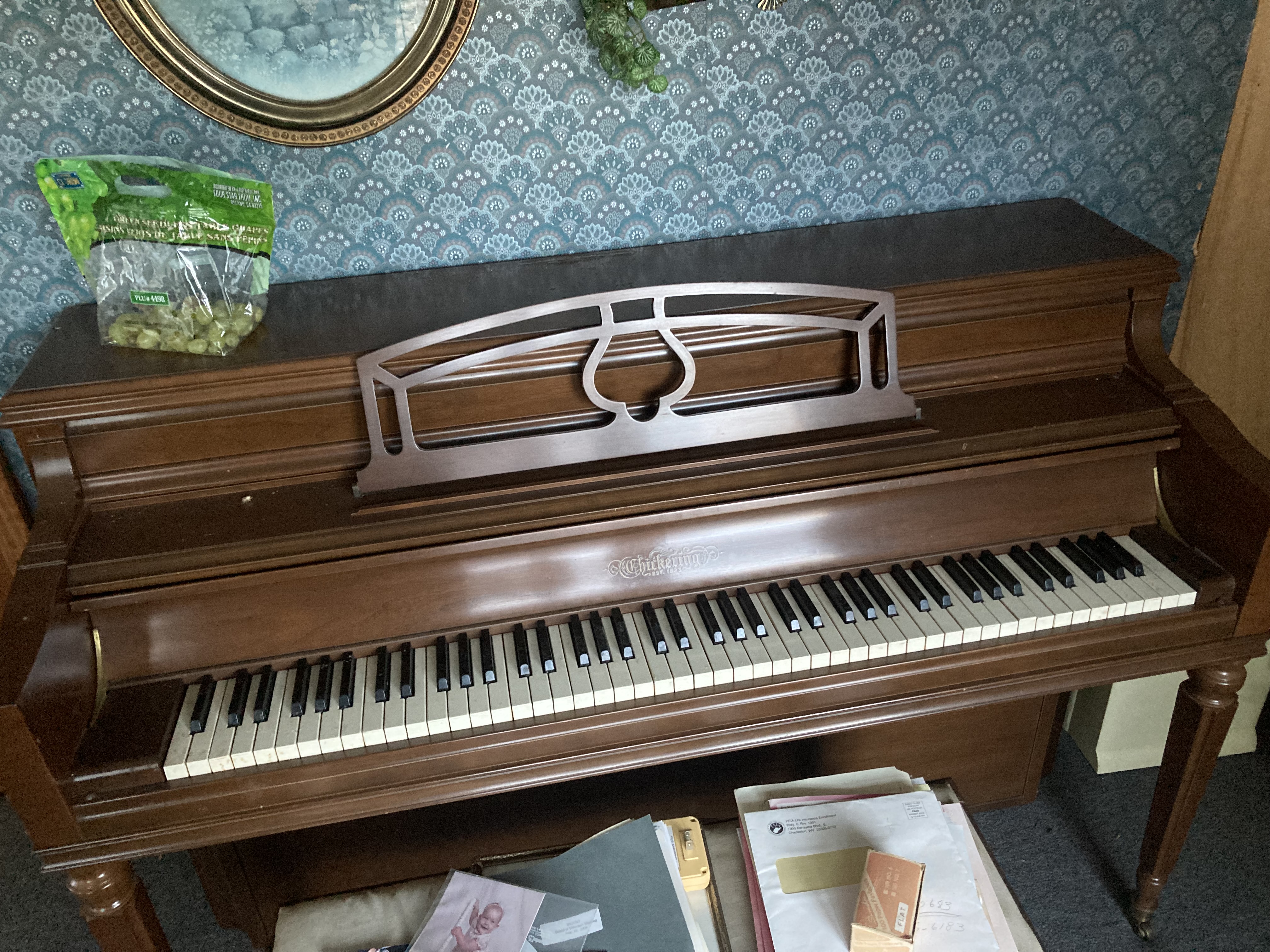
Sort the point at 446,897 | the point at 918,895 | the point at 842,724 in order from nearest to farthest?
1. the point at 918,895
2. the point at 446,897
3. the point at 842,724

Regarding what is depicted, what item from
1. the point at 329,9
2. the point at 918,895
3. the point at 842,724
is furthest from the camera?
the point at 329,9

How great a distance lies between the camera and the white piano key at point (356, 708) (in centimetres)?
146

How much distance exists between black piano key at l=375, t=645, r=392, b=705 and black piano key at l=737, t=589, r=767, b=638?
1.99 feet

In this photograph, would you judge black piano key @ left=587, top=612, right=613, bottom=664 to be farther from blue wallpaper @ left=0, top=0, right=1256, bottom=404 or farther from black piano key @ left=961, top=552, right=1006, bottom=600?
blue wallpaper @ left=0, top=0, right=1256, bottom=404

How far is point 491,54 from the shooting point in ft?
6.01

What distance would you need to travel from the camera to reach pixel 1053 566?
1.71m

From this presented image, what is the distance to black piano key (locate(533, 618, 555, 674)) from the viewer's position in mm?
1549

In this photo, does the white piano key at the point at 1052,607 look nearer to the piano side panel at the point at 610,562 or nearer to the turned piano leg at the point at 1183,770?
the piano side panel at the point at 610,562

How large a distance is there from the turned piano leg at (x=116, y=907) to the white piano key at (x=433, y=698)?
536 millimetres

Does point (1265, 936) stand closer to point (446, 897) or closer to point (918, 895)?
point (918, 895)

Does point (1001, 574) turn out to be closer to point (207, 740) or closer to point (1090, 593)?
point (1090, 593)

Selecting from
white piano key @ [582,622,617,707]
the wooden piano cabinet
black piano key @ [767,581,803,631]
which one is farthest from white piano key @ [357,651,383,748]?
black piano key @ [767,581,803,631]

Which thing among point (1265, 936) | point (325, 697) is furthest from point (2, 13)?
point (1265, 936)

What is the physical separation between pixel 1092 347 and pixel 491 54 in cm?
131
